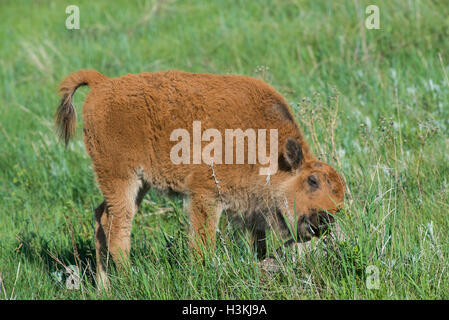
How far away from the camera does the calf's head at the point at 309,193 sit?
461 cm

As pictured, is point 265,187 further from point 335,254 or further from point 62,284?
point 62,284

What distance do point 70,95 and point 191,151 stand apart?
1.38m

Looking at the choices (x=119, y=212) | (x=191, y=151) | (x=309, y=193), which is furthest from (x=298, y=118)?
(x=119, y=212)

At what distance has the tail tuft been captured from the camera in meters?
5.26

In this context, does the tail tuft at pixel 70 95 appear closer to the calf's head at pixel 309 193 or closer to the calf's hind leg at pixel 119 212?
the calf's hind leg at pixel 119 212

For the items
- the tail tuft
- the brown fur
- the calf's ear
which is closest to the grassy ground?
the brown fur

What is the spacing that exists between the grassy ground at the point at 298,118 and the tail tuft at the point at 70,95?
0.78 meters

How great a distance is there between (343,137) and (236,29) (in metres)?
3.71

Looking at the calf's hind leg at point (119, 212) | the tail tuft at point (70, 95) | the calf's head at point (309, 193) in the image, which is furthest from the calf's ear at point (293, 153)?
the tail tuft at point (70, 95)

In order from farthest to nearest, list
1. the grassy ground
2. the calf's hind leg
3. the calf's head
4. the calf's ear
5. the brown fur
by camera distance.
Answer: the calf's hind leg → the brown fur → the calf's ear → the calf's head → the grassy ground

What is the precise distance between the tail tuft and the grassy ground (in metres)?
0.78

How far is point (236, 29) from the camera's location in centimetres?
933

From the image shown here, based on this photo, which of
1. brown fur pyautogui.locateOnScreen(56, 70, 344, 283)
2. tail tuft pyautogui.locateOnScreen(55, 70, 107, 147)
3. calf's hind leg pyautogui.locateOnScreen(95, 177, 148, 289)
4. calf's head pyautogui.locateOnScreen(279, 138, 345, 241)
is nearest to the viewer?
calf's head pyautogui.locateOnScreen(279, 138, 345, 241)

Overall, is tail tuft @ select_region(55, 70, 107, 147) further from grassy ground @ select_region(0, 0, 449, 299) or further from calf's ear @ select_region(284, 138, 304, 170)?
calf's ear @ select_region(284, 138, 304, 170)
